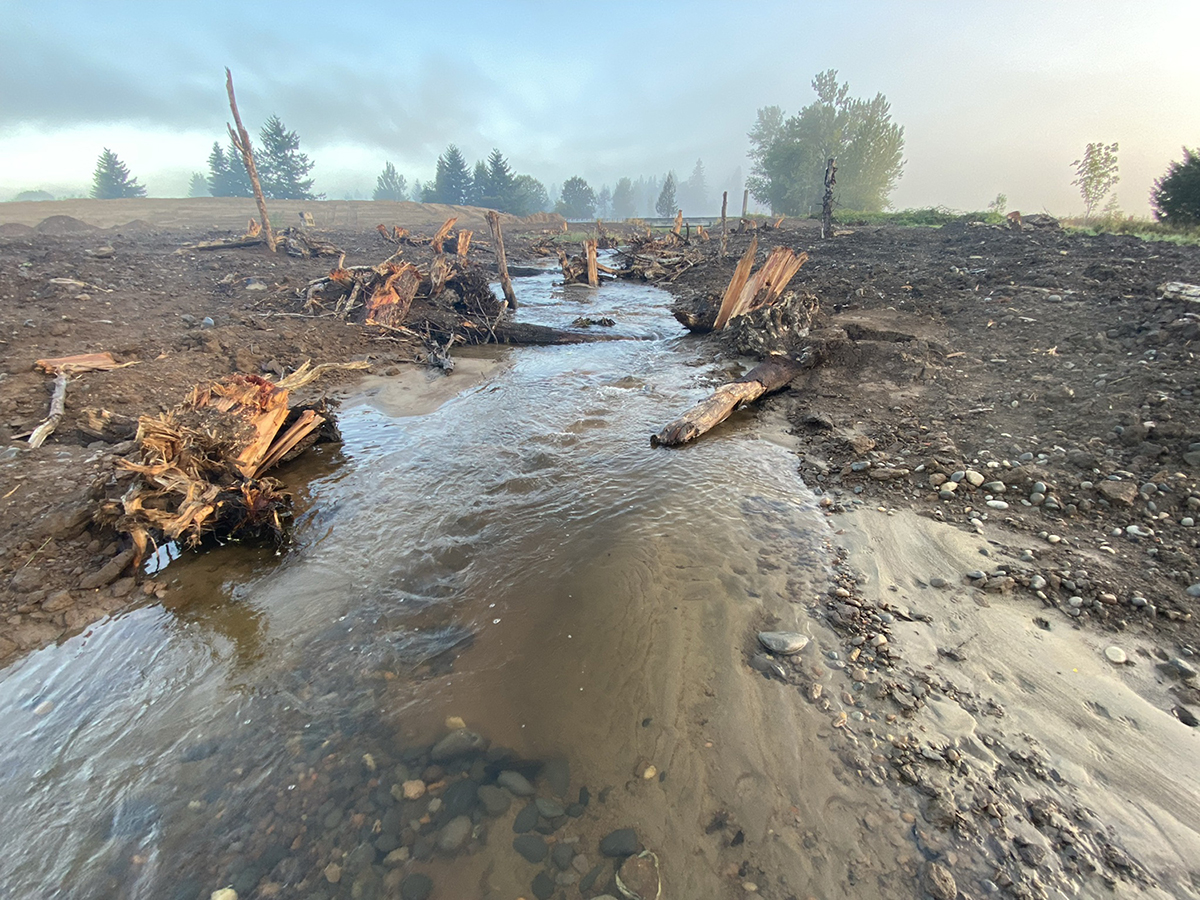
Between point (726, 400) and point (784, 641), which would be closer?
point (784, 641)

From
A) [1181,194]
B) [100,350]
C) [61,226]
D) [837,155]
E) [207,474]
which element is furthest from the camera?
[837,155]

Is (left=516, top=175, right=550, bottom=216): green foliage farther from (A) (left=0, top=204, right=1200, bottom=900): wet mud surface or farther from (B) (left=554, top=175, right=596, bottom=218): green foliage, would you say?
(A) (left=0, top=204, right=1200, bottom=900): wet mud surface

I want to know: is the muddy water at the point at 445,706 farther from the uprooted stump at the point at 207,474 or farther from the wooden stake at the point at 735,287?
the wooden stake at the point at 735,287

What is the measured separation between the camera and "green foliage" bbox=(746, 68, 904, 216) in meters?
58.6

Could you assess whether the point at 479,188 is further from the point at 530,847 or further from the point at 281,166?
the point at 530,847

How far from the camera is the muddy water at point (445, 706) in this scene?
2.22 meters

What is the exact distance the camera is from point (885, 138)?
5841 centimetres

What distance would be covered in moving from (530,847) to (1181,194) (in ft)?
96.1

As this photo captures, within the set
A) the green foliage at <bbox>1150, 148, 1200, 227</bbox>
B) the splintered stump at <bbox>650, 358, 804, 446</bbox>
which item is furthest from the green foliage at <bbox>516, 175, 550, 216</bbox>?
the splintered stump at <bbox>650, 358, 804, 446</bbox>

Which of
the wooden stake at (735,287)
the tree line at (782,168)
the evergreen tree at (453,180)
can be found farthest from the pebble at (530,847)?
the evergreen tree at (453,180)

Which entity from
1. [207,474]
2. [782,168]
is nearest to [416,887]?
[207,474]

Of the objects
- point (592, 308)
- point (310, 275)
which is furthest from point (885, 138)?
point (310, 275)

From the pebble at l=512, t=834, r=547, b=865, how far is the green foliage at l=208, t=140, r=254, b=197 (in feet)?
292

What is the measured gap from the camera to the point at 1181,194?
59.5 feet
